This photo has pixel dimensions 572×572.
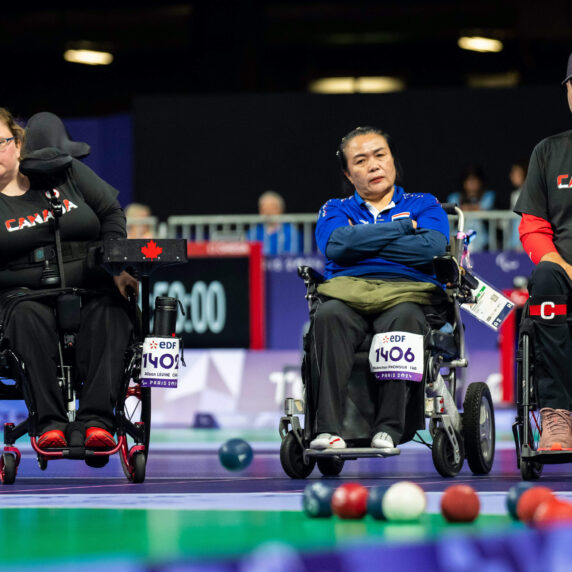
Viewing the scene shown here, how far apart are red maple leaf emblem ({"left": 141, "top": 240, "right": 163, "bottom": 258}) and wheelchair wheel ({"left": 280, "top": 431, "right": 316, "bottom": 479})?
0.83m

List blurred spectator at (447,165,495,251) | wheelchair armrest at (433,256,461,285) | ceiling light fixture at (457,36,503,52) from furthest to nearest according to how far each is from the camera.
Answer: ceiling light fixture at (457,36,503,52), blurred spectator at (447,165,495,251), wheelchair armrest at (433,256,461,285)

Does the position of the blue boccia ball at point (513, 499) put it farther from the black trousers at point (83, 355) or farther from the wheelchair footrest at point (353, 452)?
the black trousers at point (83, 355)

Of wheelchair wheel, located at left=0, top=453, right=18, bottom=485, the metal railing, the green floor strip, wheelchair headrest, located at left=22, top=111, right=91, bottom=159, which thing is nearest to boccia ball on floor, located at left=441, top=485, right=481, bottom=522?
the green floor strip

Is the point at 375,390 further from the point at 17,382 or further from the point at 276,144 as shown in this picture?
the point at 276,144

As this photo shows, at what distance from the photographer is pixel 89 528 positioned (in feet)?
10.8

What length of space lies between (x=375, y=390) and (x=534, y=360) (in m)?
0.60

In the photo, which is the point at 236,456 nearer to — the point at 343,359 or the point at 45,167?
the point at 343,359

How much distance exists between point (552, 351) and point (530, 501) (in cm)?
154

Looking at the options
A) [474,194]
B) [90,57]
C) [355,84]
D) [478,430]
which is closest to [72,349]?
[478,430]

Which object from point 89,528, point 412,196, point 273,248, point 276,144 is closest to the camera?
point 89,528

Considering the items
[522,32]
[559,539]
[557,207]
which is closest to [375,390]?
[557,207]

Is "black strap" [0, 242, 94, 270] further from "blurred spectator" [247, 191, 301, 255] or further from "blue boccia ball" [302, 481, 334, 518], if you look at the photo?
"blurred spectator" [247, 191, 301, 255]

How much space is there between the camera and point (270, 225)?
11.4 meters

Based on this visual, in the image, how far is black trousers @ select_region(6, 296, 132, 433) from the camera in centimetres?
476
